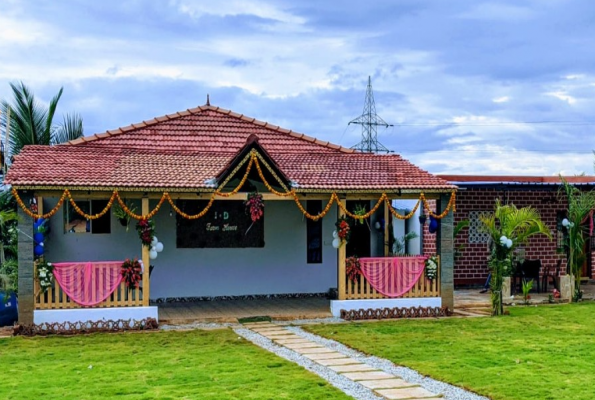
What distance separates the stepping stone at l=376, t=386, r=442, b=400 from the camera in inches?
331

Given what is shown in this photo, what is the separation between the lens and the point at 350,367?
10070 mm

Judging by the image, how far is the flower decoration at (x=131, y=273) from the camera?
13.7m

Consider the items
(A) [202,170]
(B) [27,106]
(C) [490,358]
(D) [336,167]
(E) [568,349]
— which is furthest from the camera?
(B) [27,106]

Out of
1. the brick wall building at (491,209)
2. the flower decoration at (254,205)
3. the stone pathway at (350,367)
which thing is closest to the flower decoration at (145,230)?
the flower decoration at (254,205)

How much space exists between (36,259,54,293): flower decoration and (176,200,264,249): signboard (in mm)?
4131

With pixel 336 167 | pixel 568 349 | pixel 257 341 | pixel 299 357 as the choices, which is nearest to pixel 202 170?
pixel 336 167

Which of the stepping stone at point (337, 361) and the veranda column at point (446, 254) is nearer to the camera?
the stepping stone at point (337, 361)

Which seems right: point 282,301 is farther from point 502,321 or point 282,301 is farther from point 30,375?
point 30,375

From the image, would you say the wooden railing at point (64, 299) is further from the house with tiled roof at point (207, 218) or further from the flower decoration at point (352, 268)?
the flower decoration at point (352, 268)

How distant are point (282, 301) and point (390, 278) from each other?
2911mm

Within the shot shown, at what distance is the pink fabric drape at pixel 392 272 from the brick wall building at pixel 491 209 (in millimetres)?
4316

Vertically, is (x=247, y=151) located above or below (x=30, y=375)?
above

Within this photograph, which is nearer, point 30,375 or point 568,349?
point 30,375

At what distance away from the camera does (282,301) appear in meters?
17.0
